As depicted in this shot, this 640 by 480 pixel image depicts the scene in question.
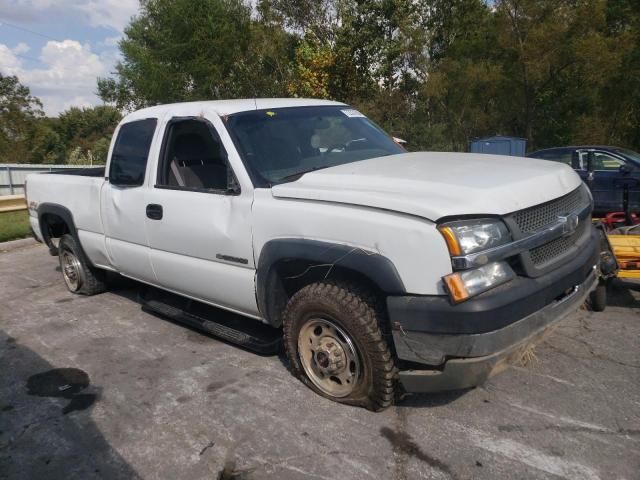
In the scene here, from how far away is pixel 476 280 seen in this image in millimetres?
2795

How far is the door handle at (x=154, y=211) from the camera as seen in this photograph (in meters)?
4.35

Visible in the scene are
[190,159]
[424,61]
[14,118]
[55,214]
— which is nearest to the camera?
[190,159]

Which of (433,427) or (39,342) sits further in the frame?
(39,342)

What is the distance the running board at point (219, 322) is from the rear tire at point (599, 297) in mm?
2621

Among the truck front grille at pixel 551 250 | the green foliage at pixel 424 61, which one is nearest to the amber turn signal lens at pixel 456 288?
the truck front grille at pixel 551 250

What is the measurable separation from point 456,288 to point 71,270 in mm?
4931

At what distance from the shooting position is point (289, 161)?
3893 mm

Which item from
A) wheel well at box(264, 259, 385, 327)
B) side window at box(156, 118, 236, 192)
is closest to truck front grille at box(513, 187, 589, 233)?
wheel well at box(264, 259, 385, 327)

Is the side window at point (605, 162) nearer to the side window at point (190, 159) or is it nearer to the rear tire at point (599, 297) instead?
the rear tire at point (599, 297)

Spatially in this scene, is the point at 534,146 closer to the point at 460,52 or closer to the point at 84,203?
the point at 460,52

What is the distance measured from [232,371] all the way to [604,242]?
3.15 metres

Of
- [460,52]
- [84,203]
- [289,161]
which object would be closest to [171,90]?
[460,52]

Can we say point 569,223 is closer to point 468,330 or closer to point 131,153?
point 468,330

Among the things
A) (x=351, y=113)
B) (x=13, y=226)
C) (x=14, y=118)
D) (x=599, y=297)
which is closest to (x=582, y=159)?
(x=599, y=297)
